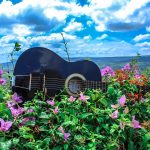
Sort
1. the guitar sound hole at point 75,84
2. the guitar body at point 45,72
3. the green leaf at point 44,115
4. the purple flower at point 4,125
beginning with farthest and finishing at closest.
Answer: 1. the guitar sound hole at point 75,84
2. the guitar body at point 45,72
3. the green leaf at point 44,115
4. the purple flower at point 4,125

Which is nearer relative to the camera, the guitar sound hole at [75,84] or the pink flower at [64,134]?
the pink flower at [64,134]

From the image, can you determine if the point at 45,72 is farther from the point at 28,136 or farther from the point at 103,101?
the point at 28,136

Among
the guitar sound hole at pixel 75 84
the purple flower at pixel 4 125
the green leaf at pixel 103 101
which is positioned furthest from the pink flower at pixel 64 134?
the guitar sound hole at pixel 75 84

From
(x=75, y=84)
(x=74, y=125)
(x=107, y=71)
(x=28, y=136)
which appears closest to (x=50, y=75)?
(x=75, y=84)

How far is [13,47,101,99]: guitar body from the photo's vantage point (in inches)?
205

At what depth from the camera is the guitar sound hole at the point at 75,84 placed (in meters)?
5.40

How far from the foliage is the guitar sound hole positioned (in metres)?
0.82

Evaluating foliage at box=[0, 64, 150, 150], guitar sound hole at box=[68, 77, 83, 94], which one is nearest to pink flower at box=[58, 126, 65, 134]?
foliage at box=[0, 64, 150, 150]

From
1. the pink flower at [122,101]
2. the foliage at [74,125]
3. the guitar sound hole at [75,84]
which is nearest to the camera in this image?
the foliage at [74,125]

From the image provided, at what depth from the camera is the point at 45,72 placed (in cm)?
541

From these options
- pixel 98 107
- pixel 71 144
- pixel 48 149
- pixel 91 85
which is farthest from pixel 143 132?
pixel 91 85

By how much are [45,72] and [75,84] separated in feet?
1.44

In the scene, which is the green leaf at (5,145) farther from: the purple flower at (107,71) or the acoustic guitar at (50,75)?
the purple flower at (107,71)

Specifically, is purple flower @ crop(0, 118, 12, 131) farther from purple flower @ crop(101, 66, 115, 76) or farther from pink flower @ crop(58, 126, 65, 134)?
purple flower @ crop(101, 66, 115, 76)
